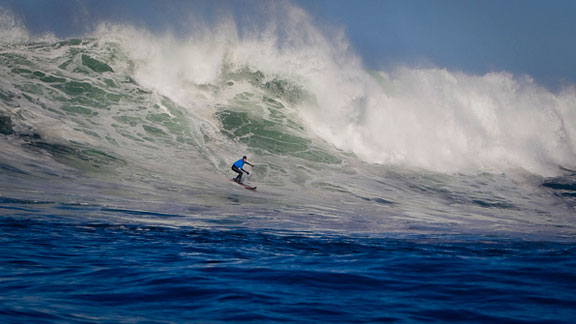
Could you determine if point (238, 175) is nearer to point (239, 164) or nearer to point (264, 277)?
point (239, 164)

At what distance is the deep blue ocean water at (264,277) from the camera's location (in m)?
3.59

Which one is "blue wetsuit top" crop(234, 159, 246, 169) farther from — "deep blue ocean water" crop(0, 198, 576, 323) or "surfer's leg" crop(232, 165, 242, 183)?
"deep blue ocean water" crop(0, 198, 576, 323)

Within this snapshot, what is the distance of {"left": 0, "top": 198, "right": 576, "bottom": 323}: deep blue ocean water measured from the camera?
3.59 meters

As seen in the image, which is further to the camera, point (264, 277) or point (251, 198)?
point (251, 198)

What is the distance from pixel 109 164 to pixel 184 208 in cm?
477

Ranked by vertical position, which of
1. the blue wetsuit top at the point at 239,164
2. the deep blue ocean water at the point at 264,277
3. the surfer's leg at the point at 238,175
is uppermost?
the blue wetsuit top at the point at 239,164

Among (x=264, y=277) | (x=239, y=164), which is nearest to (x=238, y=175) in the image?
(x=239, y=164)

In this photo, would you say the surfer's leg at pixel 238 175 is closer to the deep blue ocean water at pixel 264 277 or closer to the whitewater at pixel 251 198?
the whitewater at pixel 251 198

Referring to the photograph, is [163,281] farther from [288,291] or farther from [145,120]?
[145,120]

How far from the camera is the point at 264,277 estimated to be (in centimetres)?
466

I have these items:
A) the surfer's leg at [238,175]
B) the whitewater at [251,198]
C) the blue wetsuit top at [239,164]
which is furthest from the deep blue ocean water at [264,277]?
the blue wetsuit top at [239,164]

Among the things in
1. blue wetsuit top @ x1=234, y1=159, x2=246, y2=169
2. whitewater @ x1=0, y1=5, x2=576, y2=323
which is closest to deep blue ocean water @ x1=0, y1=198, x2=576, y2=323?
whitewater @ x1=0, y1=5, x2=576, y2=323

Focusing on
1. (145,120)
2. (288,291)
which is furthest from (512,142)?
(288,291)

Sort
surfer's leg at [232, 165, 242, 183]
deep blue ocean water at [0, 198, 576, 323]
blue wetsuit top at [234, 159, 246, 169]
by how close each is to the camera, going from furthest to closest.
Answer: blue wetsuit top at [234, 159, 246, 169], surfer's leg at [232, 165, 242, 183], deep blue ocean water at [0, 198, 576, 323]
